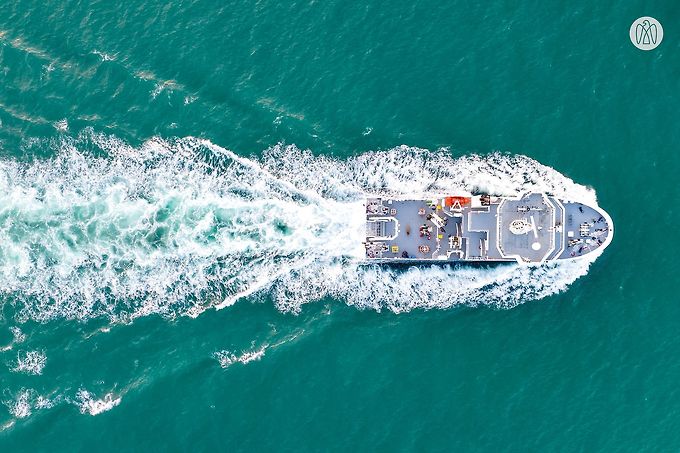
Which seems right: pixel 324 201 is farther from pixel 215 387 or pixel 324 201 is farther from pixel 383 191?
pixel 215 387

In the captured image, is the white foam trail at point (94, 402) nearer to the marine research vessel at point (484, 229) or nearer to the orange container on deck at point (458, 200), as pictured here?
the marine research vessel at point (484, 229)

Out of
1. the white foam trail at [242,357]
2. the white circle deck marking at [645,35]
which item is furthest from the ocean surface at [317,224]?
the white circle deck marking at [645,35]

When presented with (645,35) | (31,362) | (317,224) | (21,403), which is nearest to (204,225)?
(317,224)

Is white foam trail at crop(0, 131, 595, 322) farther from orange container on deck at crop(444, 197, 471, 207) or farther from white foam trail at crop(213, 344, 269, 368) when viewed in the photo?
white foam trail at crop(213, 344, 269, 368)

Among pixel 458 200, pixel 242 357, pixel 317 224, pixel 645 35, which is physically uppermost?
pixel 645 35

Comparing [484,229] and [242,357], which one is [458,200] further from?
[242,357]

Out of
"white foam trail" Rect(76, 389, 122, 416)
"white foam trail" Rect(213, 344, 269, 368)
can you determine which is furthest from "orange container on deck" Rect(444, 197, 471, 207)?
"white foam trail" Rect(76, 389, 122, 416)
